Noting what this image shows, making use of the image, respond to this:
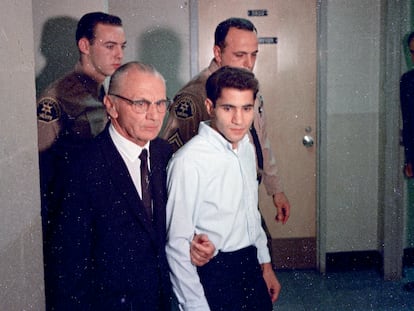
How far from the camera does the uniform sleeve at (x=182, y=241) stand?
154 centimetres

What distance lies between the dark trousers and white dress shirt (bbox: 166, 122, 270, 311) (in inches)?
1.7

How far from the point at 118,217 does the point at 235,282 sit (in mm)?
495

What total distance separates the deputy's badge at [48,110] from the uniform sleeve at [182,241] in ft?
2.71

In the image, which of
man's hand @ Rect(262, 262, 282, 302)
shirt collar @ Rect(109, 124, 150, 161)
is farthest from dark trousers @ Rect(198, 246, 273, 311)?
shirt collar @ Rect(109, 124, 150, 161)

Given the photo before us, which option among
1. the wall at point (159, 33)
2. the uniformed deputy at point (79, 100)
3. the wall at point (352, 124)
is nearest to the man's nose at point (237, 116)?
the uniformed deputy at point (79, 100)

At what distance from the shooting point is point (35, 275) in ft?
4.17

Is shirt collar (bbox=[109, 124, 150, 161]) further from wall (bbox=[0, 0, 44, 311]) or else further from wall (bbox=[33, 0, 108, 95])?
wall (bbox=[33, 0, 108, 95])

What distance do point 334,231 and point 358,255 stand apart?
0.25m

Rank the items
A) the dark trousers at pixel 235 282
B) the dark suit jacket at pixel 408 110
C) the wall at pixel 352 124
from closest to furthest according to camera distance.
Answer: the dark trousers at pixel 235 282 → the dark suit jacket at pixel 408 110 → the wall at pixel 352 124

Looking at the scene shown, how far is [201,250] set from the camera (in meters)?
1.55

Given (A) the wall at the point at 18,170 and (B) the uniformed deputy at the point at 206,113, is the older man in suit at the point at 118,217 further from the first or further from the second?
(B) the uniformed deputy at the point at 206,113

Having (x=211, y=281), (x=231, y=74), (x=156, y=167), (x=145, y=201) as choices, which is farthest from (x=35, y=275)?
(x=231, y=74)

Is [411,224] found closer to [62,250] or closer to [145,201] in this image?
[145,201]

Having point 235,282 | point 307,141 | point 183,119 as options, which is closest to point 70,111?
point 183,119
